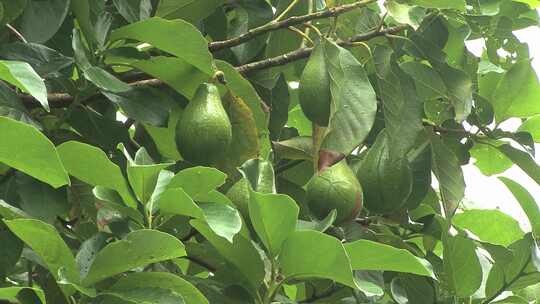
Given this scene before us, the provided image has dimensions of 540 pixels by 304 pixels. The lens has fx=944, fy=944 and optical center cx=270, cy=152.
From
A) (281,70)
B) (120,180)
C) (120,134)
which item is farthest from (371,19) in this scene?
(120,180)

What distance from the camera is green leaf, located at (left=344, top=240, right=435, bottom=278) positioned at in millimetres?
914

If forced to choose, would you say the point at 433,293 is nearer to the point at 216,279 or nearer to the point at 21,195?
the point at 216,279

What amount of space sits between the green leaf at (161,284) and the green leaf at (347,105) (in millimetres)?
270

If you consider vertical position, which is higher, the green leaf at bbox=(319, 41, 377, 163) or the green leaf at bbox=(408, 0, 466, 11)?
the green leaf at bbox=(408, 0, 466, 11)

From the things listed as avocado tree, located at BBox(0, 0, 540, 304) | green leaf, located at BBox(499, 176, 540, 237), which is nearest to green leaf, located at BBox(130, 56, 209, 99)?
avocado tree, located at BBox(0, 0, 540, 304)

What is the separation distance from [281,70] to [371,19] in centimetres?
14

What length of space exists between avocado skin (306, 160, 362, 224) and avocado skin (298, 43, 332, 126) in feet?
0.21

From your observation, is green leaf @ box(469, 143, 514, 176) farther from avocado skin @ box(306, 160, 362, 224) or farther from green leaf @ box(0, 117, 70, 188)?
green leaf @ box(0, 117, 70, 188)

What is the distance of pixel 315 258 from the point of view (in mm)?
917

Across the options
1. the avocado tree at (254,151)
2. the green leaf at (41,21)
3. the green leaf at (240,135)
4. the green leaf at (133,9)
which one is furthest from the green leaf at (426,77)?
the green leaf at (41,21)

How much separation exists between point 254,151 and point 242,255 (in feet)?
A: 0.68

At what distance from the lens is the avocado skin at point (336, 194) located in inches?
43.4

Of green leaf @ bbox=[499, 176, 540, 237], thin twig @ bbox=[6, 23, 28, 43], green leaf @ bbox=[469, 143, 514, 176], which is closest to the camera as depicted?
thin twig @ bbox=[6, 23, 28, 43]

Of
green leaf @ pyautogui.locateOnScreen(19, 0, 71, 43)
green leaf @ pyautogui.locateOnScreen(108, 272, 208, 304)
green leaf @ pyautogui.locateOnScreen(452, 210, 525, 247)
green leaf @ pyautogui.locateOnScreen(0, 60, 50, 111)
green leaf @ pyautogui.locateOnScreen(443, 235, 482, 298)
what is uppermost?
green leaf @ pyautogui.locateOnScreen(0, 60, 50, 111)
